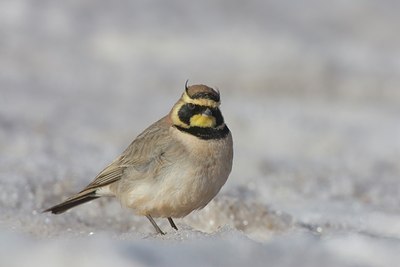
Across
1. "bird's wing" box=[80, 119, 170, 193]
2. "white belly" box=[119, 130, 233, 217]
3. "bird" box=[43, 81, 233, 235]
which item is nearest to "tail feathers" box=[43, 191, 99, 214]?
"bird's wing" box=[80, 119, 170, 193]

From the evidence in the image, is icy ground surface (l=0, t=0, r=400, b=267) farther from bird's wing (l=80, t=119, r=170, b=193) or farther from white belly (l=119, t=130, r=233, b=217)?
bird's wing (l=80, t=119, r=170, b=193)

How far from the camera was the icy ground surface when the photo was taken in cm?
548

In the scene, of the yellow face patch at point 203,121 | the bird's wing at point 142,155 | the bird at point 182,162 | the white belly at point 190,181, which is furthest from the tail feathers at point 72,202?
the yellow face patch at point 203,121

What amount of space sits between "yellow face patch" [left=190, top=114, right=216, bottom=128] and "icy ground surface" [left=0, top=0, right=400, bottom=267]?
68cm

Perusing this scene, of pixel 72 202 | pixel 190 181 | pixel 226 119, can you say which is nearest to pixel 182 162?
pixel 190 181

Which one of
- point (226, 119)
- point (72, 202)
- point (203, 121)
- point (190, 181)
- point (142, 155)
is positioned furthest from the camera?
point (226, 119)

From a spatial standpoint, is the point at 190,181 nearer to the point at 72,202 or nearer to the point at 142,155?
the point at 142,155

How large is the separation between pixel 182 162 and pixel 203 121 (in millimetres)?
318

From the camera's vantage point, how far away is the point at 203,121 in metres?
6.67

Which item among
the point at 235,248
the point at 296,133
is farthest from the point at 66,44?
the point at 235,248

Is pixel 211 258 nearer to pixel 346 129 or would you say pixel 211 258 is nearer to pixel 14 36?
pixel 346 129

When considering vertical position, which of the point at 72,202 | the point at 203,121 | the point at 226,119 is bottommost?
the point at 72,202

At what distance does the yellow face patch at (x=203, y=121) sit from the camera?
262 inches

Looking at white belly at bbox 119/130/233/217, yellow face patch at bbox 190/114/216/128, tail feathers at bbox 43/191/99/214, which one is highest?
yellow face patch at bbox 190/114/216/128
